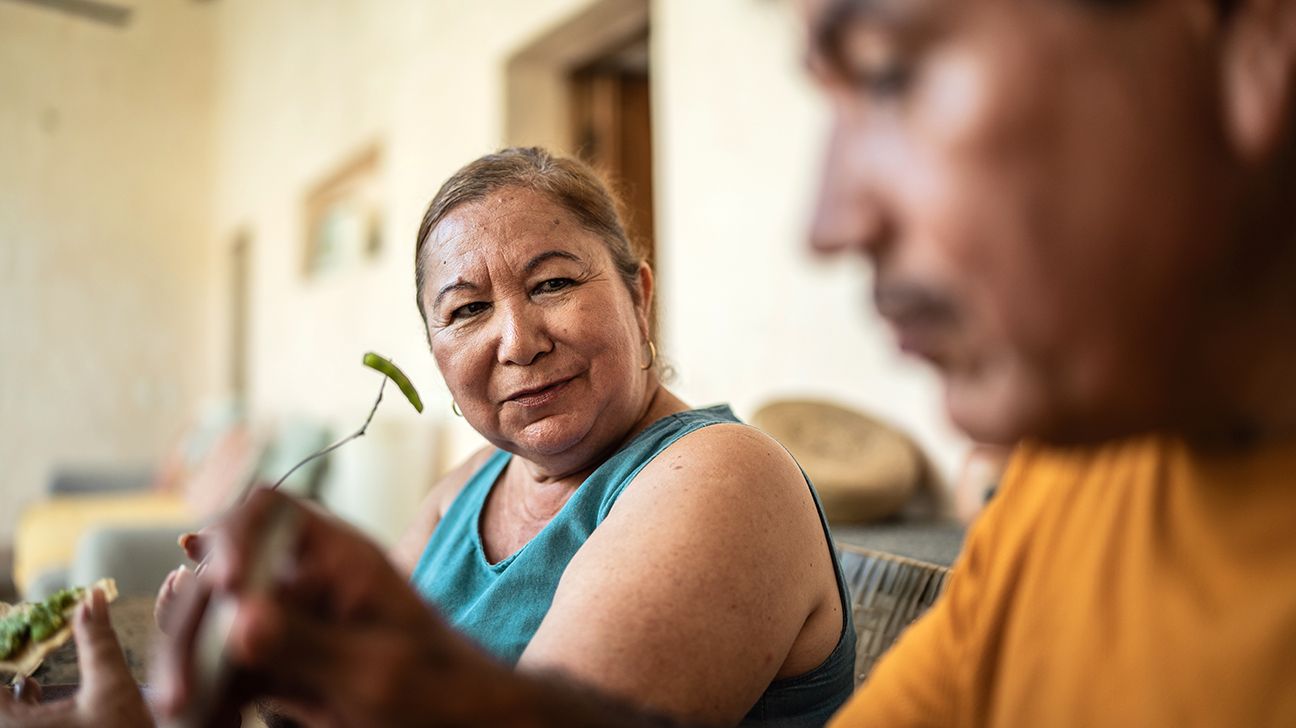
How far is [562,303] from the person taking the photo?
117cm

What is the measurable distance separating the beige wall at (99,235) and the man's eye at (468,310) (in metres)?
7.51

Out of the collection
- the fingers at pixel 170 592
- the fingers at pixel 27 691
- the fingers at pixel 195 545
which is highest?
the fingers at pixel 195 545

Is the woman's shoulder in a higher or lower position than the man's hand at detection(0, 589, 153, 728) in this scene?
higher

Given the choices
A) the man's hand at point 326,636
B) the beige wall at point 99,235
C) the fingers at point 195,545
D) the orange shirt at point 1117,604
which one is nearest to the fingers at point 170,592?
the fingers at point 195,545

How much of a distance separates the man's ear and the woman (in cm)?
54

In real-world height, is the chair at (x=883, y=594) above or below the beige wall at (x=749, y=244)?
below

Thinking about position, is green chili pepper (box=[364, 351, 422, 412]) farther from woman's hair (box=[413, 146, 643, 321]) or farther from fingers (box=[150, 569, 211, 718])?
fingers (box=[150, 569, 211, 718])

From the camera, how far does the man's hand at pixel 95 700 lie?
77 centimetres

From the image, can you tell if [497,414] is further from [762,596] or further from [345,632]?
[345,632]

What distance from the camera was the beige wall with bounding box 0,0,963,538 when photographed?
2.49 metres

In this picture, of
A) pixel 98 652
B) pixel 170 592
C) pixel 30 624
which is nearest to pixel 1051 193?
pixel 98 652

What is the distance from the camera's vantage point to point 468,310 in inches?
47.6

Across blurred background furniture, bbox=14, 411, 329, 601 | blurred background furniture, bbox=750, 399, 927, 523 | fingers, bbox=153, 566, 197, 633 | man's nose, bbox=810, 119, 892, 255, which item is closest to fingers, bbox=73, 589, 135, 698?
fingers, bbox=153, 566, 197, 633

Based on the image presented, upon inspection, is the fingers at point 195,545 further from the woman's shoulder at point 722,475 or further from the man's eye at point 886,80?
the man's eye at point 886,80
